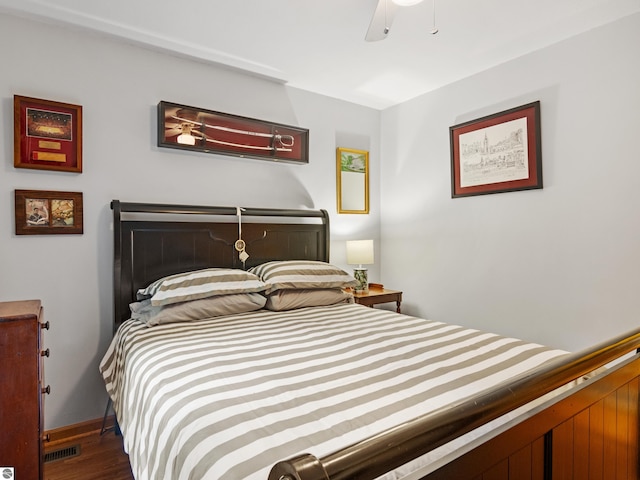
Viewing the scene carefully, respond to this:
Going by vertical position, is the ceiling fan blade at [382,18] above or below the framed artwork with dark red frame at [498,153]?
above

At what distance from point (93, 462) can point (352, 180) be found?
2.82 m

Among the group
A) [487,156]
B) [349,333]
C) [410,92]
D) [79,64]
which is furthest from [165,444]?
[410,92]

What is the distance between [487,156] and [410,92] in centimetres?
97

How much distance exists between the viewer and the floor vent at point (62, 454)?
6.65ft

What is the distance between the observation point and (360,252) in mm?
3236

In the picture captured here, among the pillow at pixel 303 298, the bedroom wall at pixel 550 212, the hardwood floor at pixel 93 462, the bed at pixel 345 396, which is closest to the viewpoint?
the bed at pixel 345 396

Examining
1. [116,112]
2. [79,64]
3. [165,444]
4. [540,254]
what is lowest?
[165,444]

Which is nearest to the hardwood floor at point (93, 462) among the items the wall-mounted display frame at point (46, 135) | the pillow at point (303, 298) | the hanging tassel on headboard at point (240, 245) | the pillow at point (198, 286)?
the pillow at point (198, 286)

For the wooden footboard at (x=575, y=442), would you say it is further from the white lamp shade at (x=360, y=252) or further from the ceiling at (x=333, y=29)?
the white lamp shade at (x=360, y=252)

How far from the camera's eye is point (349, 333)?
1893 mm

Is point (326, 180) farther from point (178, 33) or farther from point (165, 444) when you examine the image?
point (165, 444)

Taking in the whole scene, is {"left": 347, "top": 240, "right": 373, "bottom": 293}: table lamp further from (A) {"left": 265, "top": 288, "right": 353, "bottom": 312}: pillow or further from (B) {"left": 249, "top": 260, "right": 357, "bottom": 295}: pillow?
(A) {"left": 265, "top": 288, "right": 353, "bottom": 312}: pillow

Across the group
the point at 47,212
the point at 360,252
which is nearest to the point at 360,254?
the point at 360,252

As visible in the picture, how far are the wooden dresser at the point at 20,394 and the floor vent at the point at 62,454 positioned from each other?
86 cm
